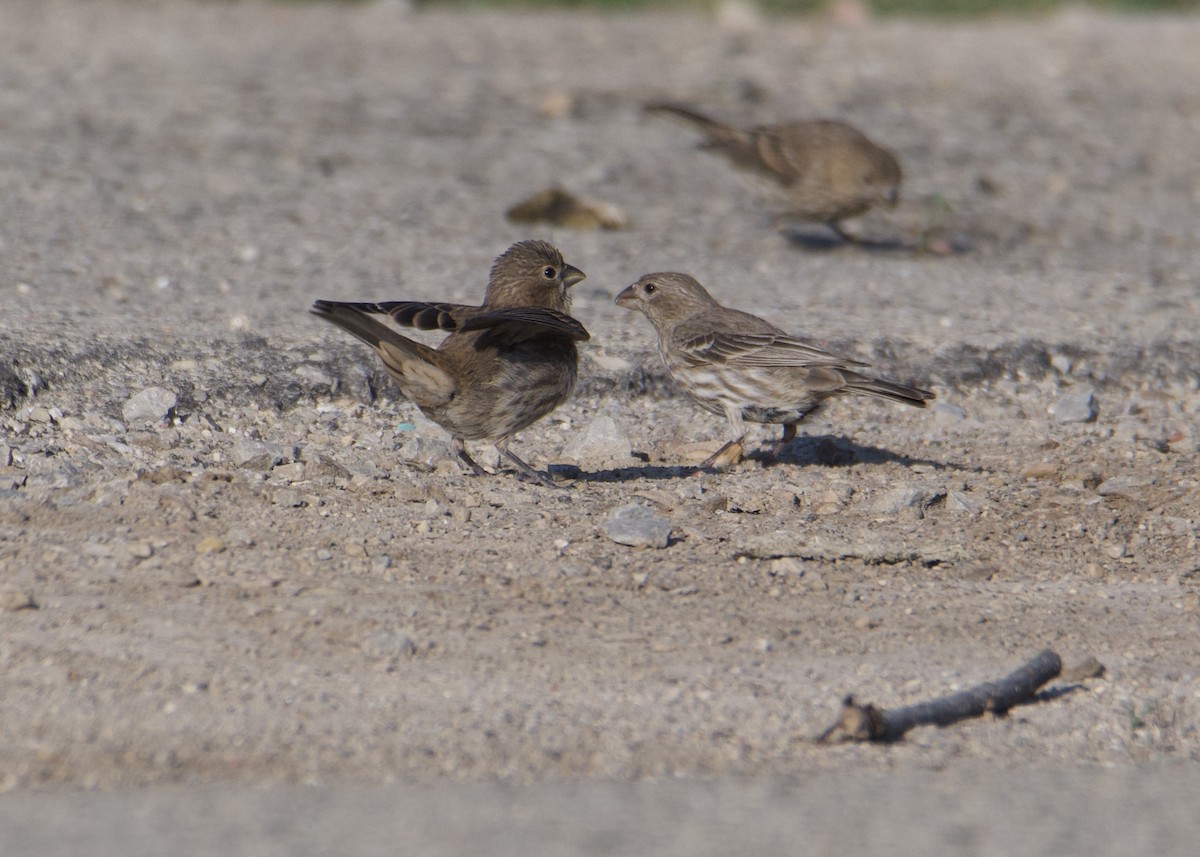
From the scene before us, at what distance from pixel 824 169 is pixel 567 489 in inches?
150

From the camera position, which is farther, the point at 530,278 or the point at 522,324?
the point at 530,278

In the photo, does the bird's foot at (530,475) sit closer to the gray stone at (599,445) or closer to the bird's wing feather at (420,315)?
the gray stone at (599,445)

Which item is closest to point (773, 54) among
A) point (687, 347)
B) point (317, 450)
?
point (687, 347)

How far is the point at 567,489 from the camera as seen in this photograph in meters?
5.10

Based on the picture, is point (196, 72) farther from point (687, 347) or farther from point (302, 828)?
point (302, 828)

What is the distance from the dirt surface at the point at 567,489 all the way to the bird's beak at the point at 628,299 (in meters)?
0.18

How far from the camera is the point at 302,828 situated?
303cm

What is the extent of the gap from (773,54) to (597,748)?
9639mm

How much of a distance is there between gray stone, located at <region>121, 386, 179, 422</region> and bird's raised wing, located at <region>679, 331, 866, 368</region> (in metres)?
1.89

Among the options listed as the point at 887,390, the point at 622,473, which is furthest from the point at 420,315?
the point at 887,390

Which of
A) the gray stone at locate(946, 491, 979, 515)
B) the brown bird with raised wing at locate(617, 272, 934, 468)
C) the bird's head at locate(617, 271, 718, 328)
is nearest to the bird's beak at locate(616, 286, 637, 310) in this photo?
the bird's head at locate(617, 271, 718, 328)

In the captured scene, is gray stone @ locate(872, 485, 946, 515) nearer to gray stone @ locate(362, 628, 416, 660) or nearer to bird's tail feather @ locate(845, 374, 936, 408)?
bird's tail feather @ locate(845, 374, 936, 408)

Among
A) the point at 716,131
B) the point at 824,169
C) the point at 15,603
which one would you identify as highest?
the point at 716,131

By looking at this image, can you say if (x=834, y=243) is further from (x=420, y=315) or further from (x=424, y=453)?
(x=420, y=315)
